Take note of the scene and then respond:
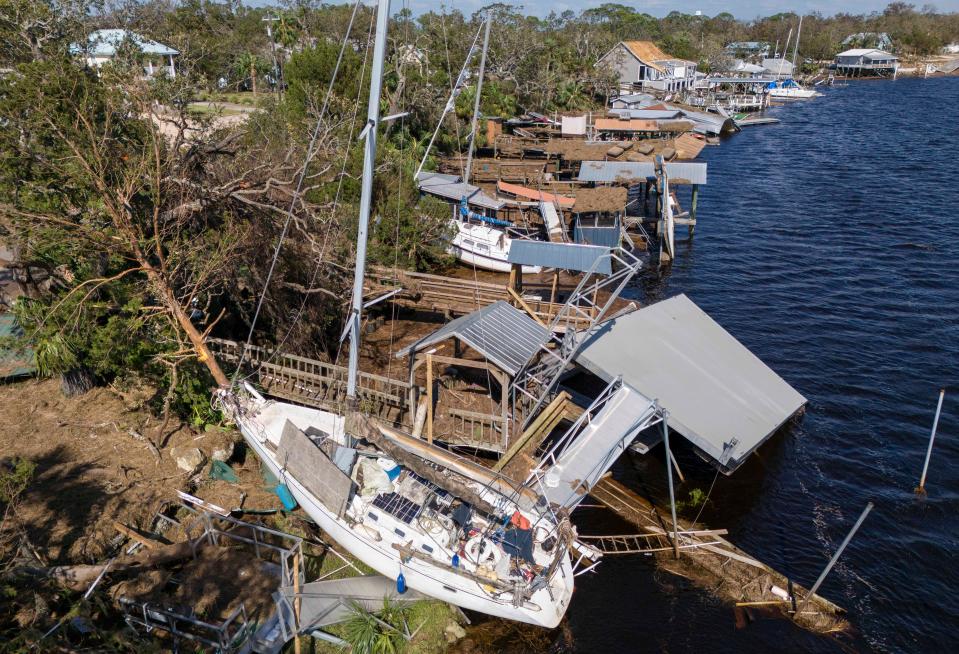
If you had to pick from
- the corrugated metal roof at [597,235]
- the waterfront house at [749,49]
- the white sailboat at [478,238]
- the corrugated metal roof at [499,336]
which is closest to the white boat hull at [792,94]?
the waterfront house at [749,49]

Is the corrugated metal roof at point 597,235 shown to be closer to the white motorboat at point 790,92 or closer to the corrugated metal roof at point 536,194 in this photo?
the corrugated metal roof at point 536,194

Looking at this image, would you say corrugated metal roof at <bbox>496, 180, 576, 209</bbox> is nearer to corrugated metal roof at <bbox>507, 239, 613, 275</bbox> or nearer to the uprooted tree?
corrugated metal roof at <bbox>507, 239, 613, 275</bbox>

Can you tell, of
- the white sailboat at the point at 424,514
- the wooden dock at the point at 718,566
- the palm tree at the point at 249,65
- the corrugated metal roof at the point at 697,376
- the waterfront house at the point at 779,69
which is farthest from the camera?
the waterfront house at the point at 779,69

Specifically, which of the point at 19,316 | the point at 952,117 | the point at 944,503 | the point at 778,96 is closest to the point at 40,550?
the point at 19,316

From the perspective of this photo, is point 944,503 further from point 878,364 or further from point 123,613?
point 123,613

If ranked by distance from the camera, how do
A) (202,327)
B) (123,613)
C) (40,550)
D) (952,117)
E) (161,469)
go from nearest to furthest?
1. (123,613)
2. (40,550)
3. (161,469)
4. (202,327)
5. (952,117)

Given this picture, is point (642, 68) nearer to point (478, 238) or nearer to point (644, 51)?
point (644, 51)
